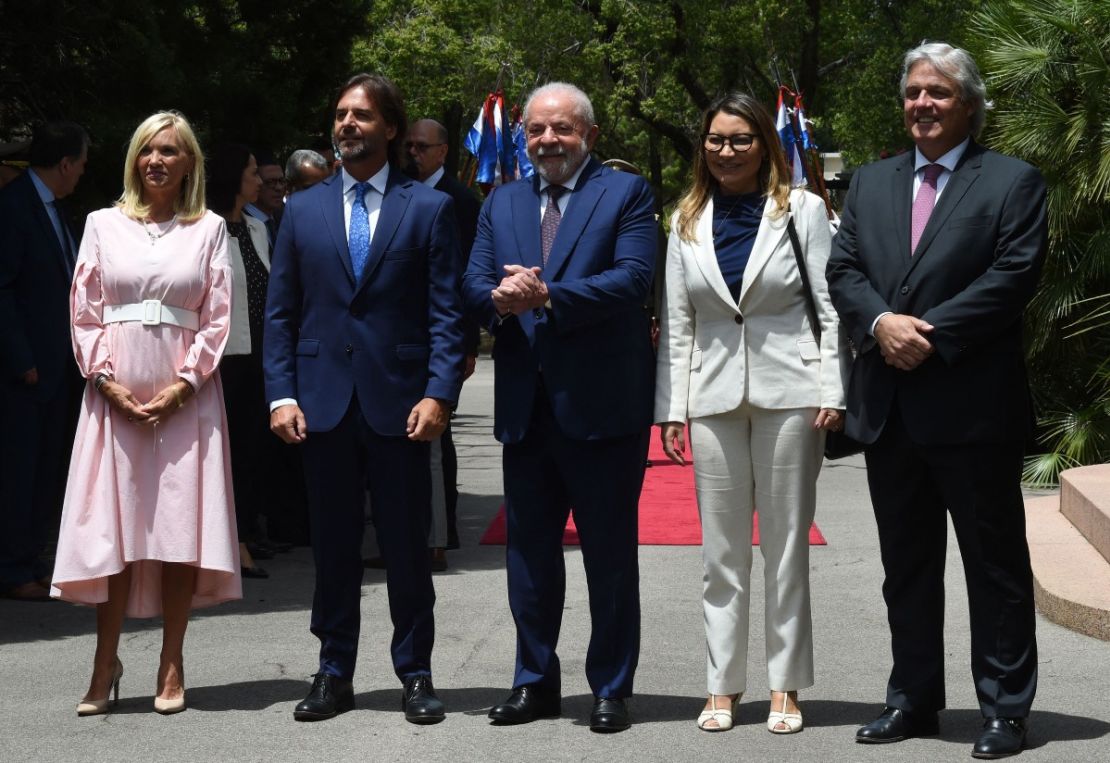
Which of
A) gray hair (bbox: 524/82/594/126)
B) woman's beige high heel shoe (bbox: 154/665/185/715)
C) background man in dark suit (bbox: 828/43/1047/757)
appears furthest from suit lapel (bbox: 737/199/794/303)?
woman's beige high heel shoe (bbox: 154/665/185/715)

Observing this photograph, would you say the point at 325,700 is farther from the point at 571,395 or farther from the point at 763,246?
the point at 763,246

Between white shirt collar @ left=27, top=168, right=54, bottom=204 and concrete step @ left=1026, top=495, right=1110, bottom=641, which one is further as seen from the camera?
white shirt collar @ left=27, top=168, right=54, bottom=204

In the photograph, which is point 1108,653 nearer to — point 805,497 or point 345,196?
point 805,497

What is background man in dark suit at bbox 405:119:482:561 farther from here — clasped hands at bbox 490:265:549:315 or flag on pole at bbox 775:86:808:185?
flag on pole at bbox 775:86:808:185

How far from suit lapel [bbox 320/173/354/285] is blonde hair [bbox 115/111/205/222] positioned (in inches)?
19.8

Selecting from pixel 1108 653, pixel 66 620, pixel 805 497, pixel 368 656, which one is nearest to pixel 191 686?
pixel 368 656

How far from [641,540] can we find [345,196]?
14.6 ft

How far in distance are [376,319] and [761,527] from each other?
4.78 feet

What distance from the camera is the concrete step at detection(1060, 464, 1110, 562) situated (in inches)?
322

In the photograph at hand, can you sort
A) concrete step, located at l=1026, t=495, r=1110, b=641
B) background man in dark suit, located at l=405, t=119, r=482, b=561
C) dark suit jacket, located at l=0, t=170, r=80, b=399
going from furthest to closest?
background man in dark suit, located at l=405, t=119, r=482, b=561, dark suit jacket, located at l=0, t=170, r=80, b=399, concrete step, located at l=1026, t=495, r=1110, b=641

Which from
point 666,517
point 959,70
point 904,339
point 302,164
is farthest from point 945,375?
point 666,517

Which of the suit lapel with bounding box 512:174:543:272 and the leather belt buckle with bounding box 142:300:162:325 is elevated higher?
the suit lapel with bounding box 512:174:543:272

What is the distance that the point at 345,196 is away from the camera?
18.5ft

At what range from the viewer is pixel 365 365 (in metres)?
5.45
